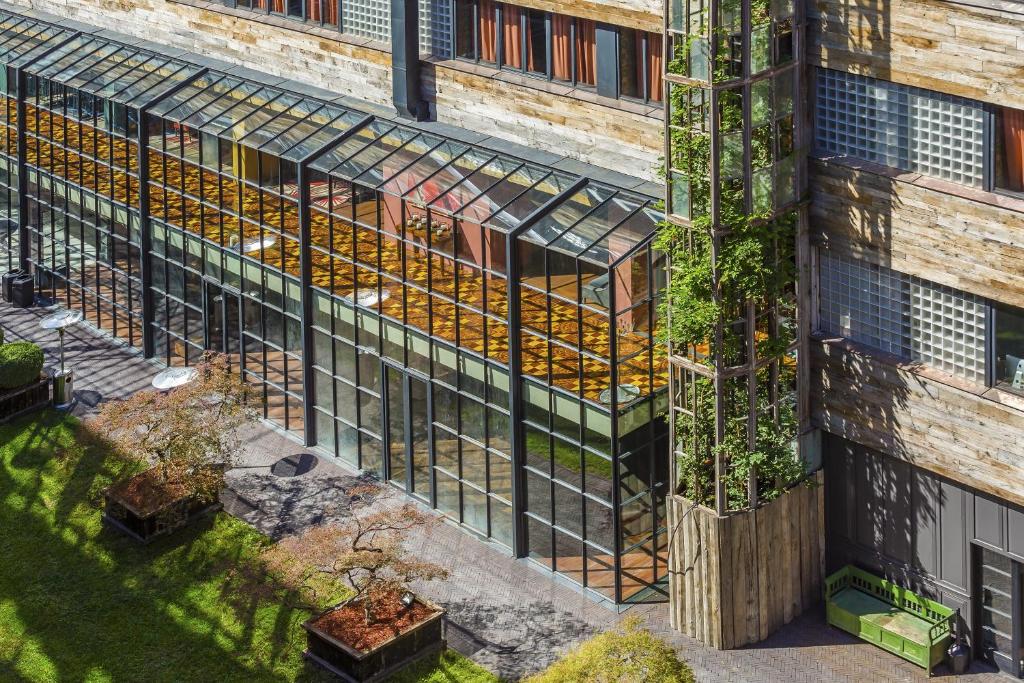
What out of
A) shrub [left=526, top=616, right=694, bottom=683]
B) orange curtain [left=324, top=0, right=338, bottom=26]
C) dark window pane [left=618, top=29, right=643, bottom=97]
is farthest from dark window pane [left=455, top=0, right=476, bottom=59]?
shrub [left=526, top=616, right=694, bottom=683]

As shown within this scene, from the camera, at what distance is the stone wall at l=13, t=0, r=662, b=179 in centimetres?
3884

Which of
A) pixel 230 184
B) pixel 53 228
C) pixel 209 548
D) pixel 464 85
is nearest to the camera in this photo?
pixel 209 548

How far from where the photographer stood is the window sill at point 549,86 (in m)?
38.1

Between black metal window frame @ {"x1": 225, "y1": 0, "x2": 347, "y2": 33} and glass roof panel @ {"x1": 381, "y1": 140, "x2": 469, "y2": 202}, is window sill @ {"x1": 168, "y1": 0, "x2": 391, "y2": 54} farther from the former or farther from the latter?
glass roof panel @ {"x1": 381, "y1": 140, "x2": 469, "y2": 202}

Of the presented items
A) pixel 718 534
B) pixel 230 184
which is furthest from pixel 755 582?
pixel 230 184

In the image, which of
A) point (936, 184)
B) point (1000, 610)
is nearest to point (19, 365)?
point (936, 184)

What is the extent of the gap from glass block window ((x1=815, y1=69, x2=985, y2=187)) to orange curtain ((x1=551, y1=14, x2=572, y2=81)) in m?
8.40

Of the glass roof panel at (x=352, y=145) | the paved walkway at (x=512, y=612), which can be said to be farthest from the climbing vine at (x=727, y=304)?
the glass roof panel at (x=352, y=145)

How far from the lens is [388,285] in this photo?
41.8m

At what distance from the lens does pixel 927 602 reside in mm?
34781

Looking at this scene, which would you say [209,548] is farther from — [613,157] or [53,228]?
[53,228]

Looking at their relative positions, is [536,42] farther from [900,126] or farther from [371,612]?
[371,612]

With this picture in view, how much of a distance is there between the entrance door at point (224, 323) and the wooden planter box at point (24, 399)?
191 inches

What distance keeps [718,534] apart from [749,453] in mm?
1822
